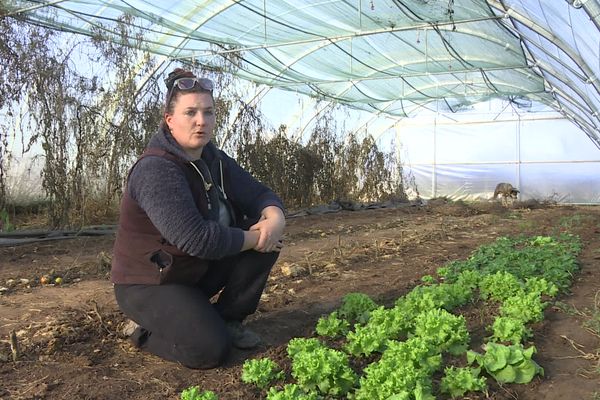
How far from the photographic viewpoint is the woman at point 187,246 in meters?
2.46

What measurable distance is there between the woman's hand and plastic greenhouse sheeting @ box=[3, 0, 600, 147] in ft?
15.1

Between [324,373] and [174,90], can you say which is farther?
[174,90]

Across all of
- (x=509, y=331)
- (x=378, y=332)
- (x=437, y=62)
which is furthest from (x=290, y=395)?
(x=437, y=62)

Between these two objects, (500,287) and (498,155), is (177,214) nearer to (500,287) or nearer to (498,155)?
(500,287)

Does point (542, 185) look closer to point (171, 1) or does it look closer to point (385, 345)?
point (171, 1)

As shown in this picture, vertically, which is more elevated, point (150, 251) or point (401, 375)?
point (150, 251)

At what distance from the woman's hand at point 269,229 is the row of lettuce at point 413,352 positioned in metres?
0.46

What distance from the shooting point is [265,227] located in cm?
269

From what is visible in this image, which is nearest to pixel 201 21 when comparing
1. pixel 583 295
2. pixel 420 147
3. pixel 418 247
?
pixel 418 247

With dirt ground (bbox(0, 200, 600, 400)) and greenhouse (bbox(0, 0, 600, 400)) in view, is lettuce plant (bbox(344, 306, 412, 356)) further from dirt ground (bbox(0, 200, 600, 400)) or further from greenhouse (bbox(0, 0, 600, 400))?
dirt ground (bbox(0, 200, 600, 400))

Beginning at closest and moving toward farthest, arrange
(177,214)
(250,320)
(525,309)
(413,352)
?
(413,352) < (177,214) < (525,309) < (250,320)

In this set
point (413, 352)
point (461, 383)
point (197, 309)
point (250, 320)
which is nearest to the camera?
point (461, 383)

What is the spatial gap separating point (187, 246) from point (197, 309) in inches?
12.3

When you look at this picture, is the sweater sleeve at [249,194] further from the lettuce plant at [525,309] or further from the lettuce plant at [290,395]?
the lettuce plant at [525,309]
